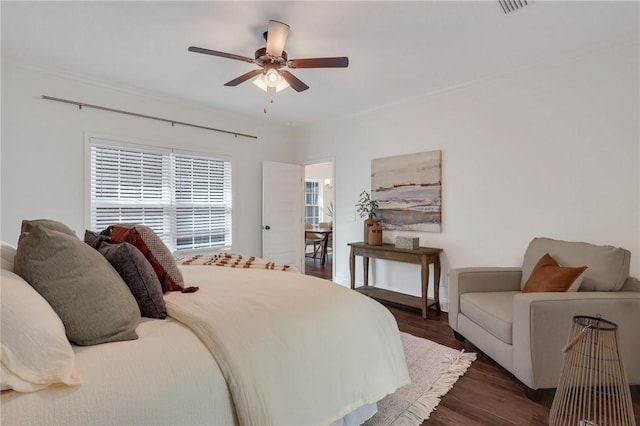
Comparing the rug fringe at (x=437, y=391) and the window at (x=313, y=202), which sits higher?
the window at (x=313, y=202)

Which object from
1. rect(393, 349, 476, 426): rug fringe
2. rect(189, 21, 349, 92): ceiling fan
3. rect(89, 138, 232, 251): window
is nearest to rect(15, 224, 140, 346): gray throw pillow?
rect(393, 349, 476, 426): rug fringe

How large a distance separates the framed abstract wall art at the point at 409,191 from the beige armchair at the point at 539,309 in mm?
1131

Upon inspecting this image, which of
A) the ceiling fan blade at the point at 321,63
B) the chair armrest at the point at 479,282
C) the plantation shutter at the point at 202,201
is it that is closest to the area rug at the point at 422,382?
the chair armrest at the point at 479,282

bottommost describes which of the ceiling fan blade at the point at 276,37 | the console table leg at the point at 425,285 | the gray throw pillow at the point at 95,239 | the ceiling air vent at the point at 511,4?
the console table leg at the point at 425,285

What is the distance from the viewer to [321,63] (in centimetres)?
232

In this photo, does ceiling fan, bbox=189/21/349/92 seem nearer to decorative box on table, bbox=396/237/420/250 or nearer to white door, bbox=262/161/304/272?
decorative box on table, bbox=396/237/420/250

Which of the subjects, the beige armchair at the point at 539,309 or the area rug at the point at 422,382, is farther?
the beige armchair at the point at 539,309

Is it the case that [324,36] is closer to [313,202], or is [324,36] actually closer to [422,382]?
[422,382]

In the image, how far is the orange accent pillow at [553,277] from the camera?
85.9 inches

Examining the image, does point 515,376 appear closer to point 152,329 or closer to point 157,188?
point 152,329

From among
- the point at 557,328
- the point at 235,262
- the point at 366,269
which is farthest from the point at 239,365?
the point at 366,269

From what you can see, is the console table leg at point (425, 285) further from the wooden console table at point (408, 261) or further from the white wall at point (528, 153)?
the white wall at point (528, 153)

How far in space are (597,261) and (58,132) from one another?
4.87m

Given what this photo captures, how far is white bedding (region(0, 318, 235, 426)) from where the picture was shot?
842 millimetres
